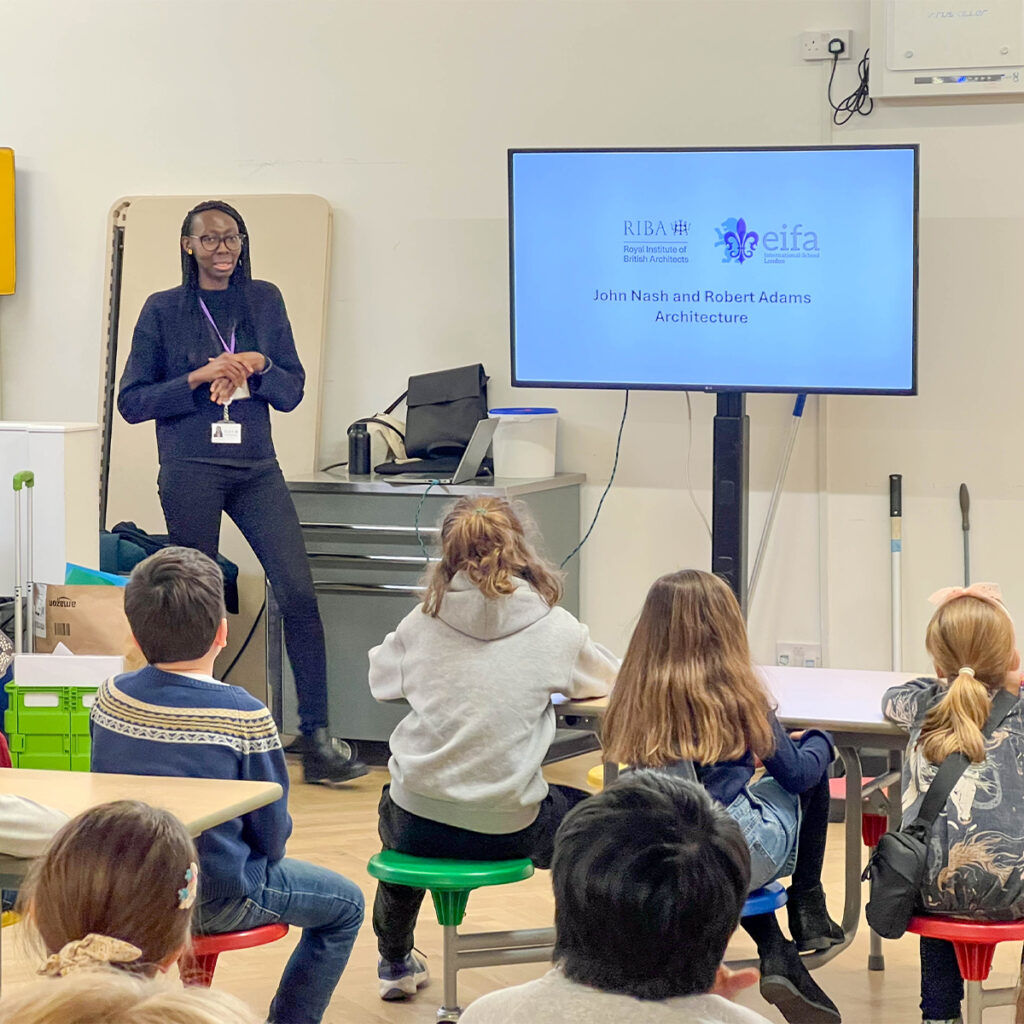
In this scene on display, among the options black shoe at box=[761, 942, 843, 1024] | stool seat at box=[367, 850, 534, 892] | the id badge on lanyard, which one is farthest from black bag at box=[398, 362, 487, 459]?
black shoe at box=[761, 942, 843, 1024]

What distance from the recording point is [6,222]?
19.7 feet

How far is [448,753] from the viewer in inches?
117

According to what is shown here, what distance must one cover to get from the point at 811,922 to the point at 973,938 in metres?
0.47

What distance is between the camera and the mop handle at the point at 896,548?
5051 millimetres

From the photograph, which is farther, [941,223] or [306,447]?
[306,447]

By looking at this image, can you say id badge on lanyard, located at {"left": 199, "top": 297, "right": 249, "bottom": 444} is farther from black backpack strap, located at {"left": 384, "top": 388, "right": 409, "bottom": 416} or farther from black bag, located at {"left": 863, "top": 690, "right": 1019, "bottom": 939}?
black bag, located at {"left": 863, "top": 690, "right": 1019, "bottom": 939}

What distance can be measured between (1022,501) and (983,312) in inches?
24.1

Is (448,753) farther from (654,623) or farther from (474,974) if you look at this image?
(474,974)

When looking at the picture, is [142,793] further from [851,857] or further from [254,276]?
[254,276]

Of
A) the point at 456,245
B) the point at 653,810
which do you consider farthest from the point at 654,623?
the point at 456,245

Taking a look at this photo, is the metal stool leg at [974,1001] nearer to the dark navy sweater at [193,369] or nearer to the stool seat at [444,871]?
the stool seat at [444,871]

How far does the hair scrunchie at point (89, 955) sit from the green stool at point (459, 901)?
144 centimetres

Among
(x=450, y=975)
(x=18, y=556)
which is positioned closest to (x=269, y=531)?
(x=18, y=556)

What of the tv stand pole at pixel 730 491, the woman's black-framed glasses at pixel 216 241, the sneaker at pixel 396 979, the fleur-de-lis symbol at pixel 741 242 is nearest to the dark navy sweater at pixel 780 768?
the sneaker at pixel 396 979
